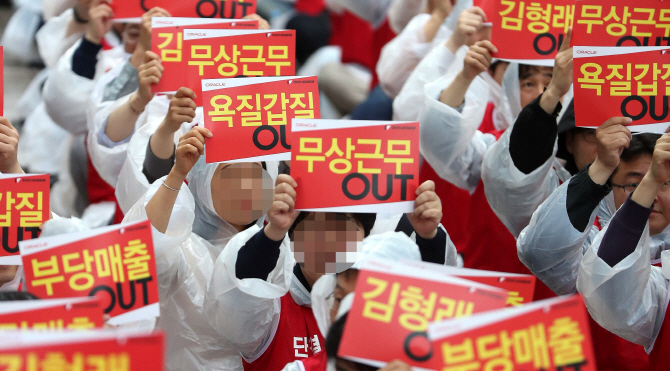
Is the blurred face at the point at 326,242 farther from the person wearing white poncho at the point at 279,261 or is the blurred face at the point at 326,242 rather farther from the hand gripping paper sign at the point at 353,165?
the hand gripping paper sign at the point at 353,165

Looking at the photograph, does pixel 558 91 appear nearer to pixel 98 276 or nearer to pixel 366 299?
pixel 366 299

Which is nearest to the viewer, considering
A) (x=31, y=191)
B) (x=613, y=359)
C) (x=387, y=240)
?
(x=387, y=240)

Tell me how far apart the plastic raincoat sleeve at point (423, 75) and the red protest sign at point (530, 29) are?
0.53 meters

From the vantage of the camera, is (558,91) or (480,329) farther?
(558,91)

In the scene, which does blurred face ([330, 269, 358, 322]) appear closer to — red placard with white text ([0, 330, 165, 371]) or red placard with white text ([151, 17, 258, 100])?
red placard with white text ([0, 330, 165, 371])

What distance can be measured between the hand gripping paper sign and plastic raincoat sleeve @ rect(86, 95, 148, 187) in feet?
4.86

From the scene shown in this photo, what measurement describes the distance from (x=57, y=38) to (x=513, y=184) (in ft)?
9.37

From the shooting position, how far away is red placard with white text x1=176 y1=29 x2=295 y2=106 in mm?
3016

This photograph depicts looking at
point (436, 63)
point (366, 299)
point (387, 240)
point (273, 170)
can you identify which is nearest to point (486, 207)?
point (436, 63)

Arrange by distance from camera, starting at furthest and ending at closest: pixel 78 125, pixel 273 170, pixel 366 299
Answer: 1. pixel 78 125
2. pixel 273 170
3. pixel 366 299

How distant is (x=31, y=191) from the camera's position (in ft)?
8.14

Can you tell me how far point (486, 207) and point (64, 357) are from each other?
7.68 ft

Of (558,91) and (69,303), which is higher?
(558,91)

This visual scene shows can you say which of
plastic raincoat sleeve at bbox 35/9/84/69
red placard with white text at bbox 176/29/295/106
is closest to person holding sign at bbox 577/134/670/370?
red placard with white text at bbox 176/29/295/106
